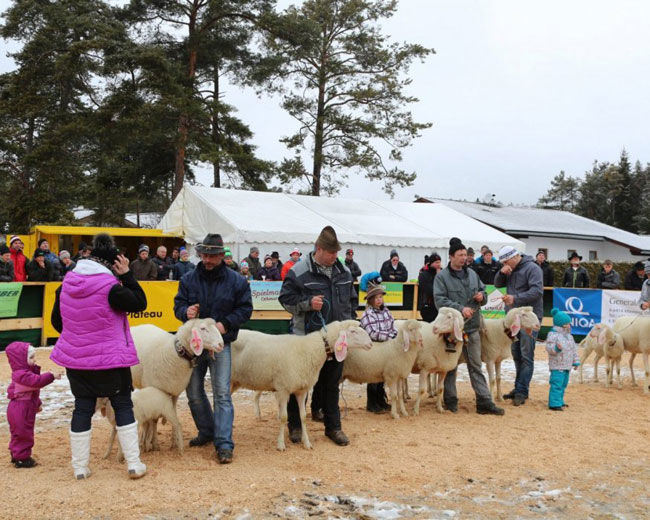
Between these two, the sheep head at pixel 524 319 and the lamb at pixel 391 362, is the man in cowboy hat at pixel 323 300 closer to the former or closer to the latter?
the lamb at pixel 391 362

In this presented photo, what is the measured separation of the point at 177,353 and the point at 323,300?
153 centimetres

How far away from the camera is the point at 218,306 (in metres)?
5.62

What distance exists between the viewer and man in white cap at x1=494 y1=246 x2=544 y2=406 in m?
8.02

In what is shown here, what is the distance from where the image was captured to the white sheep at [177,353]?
5285 mm

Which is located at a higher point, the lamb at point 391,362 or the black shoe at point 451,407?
the lamb at point 391,362

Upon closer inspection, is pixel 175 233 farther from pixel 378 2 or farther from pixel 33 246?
pixel 378 2

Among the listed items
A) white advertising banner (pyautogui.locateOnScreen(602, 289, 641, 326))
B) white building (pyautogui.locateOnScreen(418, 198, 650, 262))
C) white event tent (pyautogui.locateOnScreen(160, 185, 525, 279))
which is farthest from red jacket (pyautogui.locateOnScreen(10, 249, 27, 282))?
white building (pyautogui.locateOnScreen(418, 198, 650, 262))

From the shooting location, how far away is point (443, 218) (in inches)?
961

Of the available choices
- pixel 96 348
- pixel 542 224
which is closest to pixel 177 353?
pixel 96 348

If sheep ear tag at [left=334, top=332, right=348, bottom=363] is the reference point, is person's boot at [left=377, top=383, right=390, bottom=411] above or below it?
below

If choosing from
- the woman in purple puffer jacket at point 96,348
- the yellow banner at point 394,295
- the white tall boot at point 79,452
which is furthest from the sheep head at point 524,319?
the yellow banner at point 394,295

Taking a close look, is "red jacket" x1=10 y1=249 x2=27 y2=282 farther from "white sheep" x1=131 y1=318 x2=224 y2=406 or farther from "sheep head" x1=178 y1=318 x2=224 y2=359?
"sheep head" x1=178 y1=318 x2=224 y2=359

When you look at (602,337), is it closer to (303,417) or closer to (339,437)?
(339,437)

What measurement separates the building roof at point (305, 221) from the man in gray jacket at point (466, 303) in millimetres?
10965
